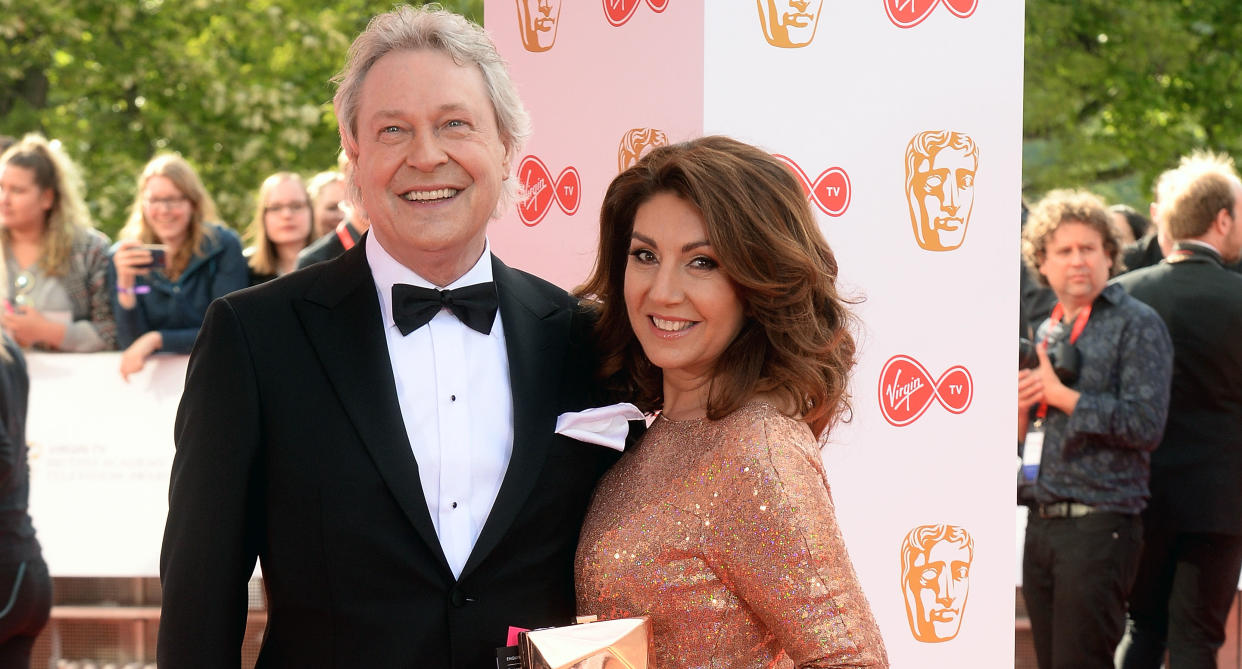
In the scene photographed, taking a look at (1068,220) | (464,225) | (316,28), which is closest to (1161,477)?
(1068,220)

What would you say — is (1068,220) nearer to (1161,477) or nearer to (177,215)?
(1161,477)

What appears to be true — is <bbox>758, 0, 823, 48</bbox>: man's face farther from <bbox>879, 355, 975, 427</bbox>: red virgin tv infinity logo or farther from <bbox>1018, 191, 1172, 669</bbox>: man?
<bbox>1018, 191, 1172, 669</bbox>: man

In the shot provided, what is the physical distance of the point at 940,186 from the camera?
3.23m

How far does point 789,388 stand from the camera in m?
2.35

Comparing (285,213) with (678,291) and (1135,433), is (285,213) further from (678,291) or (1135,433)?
(678,291)

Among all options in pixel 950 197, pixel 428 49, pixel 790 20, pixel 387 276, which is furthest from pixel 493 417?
pixel 950 197

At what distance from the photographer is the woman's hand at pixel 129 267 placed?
574cm

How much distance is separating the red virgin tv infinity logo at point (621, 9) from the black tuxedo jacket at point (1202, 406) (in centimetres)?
304

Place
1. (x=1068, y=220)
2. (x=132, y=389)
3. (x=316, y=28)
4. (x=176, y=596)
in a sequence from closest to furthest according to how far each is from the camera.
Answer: (x=176, y=596) → (x=1068, y=220) → (x=132, y=389) → (x=316, y=28)

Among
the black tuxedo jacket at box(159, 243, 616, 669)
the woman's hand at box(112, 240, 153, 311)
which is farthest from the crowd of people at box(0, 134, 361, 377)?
the black tuxedo jacket at box(159, 243, 616, 669)

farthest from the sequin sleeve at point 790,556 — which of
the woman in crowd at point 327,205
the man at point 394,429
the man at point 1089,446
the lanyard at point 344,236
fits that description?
the woman in crowd at point 327,205

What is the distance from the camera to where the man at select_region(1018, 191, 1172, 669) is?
4766mm

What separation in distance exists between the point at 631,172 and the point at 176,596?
1.10 m

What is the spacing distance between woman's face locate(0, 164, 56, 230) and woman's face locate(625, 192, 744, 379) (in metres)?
4.30
